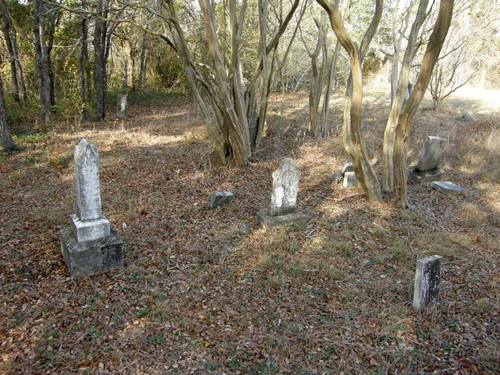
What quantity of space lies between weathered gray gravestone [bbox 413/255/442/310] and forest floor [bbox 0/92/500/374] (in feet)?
0.38

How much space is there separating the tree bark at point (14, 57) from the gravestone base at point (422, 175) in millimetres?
14030

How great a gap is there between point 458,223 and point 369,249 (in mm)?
2335

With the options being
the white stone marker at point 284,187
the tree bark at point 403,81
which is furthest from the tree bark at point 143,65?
the white stone marker at point 284,187

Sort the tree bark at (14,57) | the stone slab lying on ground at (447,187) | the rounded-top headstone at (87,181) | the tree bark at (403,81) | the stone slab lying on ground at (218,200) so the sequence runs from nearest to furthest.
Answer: the rounded-top headstone at (87,181) < the tree bark at (403,81) < the stone slab lying on ground at (218,200) < the stone slab lying on ground at (447,187) < the tree bark at (14,57)

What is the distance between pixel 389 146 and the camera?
7.71 meters

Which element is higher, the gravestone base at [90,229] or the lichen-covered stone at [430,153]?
the lichen-covered stone at [430,153]

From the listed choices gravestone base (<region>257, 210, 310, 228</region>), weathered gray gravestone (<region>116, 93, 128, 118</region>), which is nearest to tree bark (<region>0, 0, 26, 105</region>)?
weathered gray gravestone (<region>116, 93, 128, 118</region>)

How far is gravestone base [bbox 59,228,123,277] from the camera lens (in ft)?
17.2

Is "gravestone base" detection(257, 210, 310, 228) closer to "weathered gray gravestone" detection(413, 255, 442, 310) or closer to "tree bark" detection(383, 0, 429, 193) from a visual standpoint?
"tree bark" detection(383, 0, 429, 193)

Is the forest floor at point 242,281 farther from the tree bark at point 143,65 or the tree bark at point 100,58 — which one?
the tree bark at point 143,65

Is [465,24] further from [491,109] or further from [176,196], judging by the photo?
[176,196]

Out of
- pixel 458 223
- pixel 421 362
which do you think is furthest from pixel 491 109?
pixel 421 362

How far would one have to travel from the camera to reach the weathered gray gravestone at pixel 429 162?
9.43 metres

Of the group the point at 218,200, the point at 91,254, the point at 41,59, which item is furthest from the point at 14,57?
the point at 91,254
